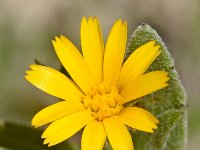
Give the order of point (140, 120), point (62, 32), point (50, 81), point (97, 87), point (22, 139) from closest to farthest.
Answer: point (140, 120)
point (50, 81)
point (97, 87)
point (22, 139)
point (62, 32)

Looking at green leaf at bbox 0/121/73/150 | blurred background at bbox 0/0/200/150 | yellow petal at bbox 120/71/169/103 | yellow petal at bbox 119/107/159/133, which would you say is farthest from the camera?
blurred background at bbox 0/0/200/150

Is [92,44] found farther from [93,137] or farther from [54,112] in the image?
[93,137]

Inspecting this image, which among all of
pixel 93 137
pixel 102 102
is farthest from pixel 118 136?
pixel 102 102

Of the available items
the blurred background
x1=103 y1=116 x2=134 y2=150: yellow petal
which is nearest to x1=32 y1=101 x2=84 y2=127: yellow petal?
x1=103 y1=116 x2=134 y2=150: yellow petal

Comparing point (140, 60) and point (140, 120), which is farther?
point (140, 60)

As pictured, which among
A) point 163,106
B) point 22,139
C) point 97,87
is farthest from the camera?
point 22,139

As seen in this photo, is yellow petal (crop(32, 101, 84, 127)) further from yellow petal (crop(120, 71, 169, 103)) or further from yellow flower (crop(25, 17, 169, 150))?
Answer: yellow petal (crop(120, 71, 169, 103))

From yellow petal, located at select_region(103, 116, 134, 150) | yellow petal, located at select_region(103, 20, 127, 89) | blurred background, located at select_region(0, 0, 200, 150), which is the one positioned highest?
blurred background, located at select_region(0, 0, 200, 150)
